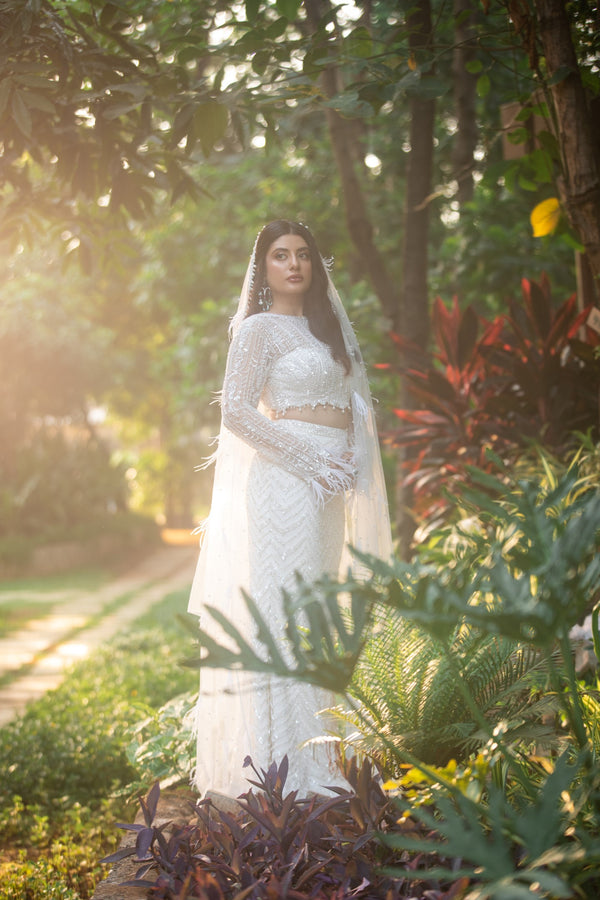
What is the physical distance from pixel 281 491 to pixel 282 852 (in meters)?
1.21

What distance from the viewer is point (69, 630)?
24.6 ft

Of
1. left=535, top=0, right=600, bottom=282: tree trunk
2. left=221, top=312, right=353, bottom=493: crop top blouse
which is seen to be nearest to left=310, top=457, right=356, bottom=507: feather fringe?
left=221, top=312, right=353, bottom=493: crop top blouse

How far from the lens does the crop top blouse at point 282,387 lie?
264 cm

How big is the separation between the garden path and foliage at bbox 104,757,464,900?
9.14ft

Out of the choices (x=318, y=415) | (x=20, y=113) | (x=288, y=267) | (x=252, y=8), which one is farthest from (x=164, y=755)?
(x=252, y=8)

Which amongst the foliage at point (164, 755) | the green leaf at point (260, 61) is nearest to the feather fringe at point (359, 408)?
the green leaf at point (260, 61)

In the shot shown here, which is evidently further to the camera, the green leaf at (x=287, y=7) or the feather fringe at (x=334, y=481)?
the feather fringe at (x=334, y=481)

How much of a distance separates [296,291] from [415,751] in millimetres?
1677

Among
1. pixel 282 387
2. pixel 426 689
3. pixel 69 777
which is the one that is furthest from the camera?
pixel 69 777

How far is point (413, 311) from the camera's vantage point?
4.93 metres

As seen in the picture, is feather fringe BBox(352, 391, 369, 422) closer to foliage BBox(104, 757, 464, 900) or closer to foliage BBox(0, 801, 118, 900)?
foliage BBox(104, 757, 464, 900)

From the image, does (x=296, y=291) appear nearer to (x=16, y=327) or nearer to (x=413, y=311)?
(x=413, y=311)

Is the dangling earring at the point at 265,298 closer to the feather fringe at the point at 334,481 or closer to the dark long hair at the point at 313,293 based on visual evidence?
the dark long hair at the point at 313,293

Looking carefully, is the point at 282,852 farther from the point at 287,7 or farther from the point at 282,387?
the point at 287,7
